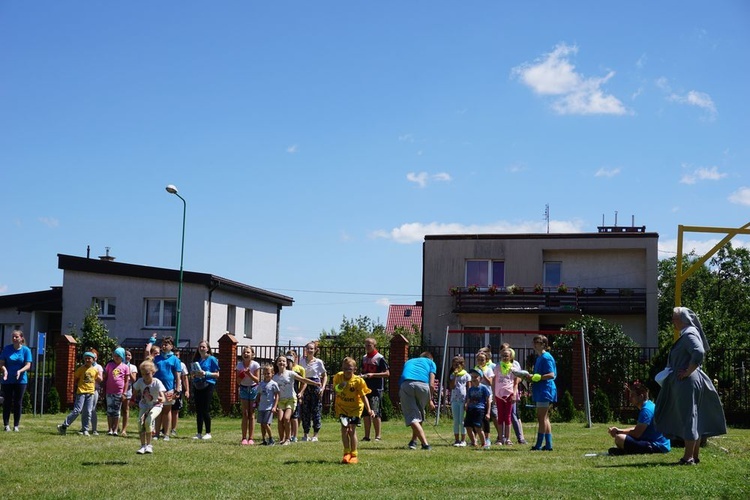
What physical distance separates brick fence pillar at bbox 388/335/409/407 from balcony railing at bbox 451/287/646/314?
496 inches

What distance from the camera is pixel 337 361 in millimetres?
26812

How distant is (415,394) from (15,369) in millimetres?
7946

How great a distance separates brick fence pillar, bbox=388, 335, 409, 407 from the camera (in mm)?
24906

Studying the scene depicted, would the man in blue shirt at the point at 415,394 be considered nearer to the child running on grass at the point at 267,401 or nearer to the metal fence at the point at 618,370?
the child running on grass at the point at 267,401

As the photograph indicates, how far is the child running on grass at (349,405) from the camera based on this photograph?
12562mm

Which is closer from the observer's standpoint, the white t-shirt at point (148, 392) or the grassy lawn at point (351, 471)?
the grassy lawn at point (351, 471)

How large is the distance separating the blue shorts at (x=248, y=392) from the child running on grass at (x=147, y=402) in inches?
99.5

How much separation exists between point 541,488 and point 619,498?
102cm

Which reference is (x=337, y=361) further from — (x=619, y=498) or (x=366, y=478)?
(x=619, y=498)

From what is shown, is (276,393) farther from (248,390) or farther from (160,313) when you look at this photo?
(160,313)

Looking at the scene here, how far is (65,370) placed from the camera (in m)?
27.0

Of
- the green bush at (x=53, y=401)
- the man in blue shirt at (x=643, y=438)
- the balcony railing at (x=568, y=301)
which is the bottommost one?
the green bush at (x=53, y=401)

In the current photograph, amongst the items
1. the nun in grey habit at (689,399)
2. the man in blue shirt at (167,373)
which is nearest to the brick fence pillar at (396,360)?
the man in blue shirt at (167,373)

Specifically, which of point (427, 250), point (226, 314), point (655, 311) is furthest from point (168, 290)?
point (655, 311)
